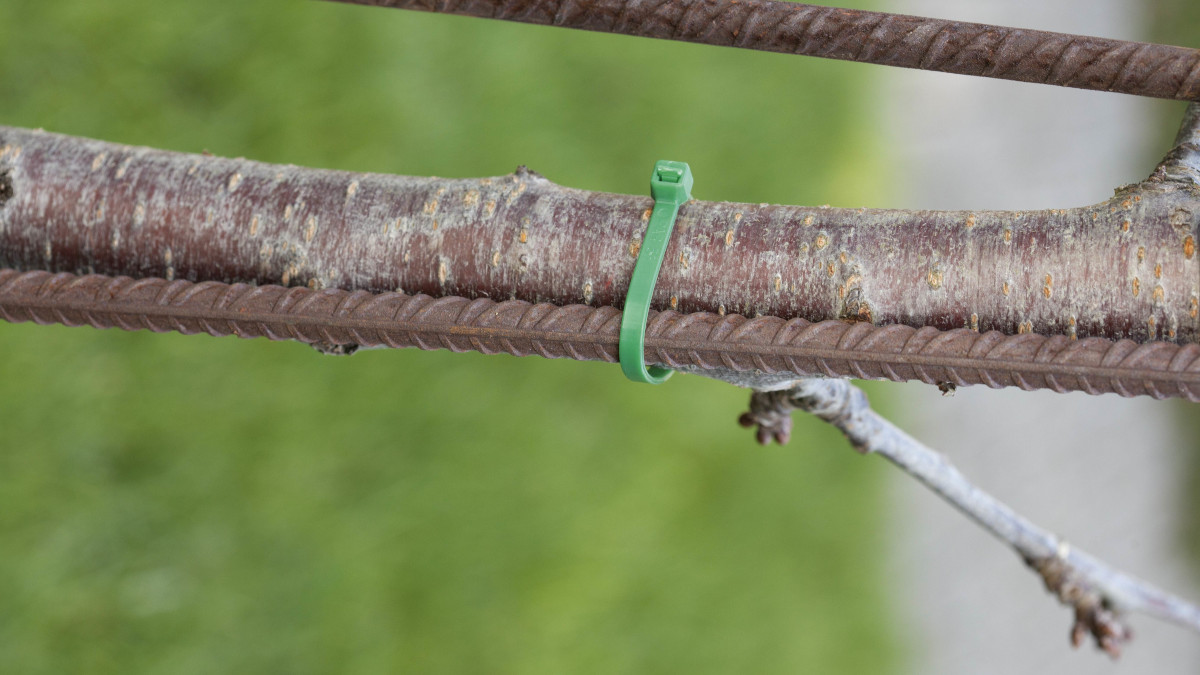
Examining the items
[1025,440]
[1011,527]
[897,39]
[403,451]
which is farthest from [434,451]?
[1025,440]

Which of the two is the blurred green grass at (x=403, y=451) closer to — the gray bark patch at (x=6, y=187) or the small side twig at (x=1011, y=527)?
the gray bark patch at (x=6, y=187)

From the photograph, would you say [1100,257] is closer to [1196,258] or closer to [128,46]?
[1196,258]

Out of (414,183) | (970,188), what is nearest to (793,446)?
(970,188)

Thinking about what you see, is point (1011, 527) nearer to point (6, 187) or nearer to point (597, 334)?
point (597, 334)

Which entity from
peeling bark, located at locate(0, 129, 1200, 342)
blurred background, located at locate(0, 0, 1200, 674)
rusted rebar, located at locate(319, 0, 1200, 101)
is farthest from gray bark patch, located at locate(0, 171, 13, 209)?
blurred background, located at locate(0, 0, 1200, 674)

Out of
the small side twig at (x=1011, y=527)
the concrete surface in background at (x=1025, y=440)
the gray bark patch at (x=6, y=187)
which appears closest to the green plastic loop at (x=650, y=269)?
the small side twig at (x=1011, y=527)

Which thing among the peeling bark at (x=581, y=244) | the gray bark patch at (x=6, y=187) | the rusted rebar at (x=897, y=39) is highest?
the rusted rebar at (x=897, y=39)

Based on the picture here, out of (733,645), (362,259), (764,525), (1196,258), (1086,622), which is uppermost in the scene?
(1196,258)
